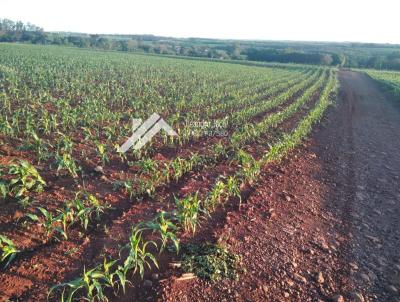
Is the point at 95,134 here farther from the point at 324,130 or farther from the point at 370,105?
the point at 370,105

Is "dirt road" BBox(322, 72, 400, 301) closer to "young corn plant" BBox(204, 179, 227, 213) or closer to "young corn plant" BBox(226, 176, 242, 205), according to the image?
"young corn plant" BBox(226, 176, 242, 205)

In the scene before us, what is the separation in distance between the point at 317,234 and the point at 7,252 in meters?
3.97

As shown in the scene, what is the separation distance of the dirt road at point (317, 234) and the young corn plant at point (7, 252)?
1.69 m

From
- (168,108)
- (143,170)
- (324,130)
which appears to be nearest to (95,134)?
(143,170)

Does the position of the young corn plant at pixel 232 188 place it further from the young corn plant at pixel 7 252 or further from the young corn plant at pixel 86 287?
the young corn plant at pixel 7 252

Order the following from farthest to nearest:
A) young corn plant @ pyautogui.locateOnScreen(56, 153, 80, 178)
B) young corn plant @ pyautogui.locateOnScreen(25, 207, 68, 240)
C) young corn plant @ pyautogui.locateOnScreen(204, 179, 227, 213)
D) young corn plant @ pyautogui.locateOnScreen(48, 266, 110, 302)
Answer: young corn plant @ pyautogui.locateOnScreen(56, 153, 80, 178) < young corn plant @ pyautogui.locateOnScreen(204, 179, 227, 213) < young corn plant @ pyautogui.locateOnScreen(25, 207, 68, 240) < young corn plant @ pyautogui.locateOnScreen(48, 266, 110, 302)

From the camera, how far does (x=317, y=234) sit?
4945 millimetres

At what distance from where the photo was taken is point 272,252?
435cm

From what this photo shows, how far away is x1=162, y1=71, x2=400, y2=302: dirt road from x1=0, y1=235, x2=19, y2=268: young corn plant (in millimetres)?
1691

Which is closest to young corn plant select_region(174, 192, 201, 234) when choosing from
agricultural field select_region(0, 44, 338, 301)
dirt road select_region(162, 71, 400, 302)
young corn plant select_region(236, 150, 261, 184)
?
agricultural field select_region(0, 44, 338, 301)

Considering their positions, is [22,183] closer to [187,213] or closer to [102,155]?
[102,155]

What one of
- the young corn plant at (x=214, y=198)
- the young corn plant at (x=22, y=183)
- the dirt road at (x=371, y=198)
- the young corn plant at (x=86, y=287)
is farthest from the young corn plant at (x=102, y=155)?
the dirt road at (x=371, y=198)

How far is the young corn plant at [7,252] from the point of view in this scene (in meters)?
3.61

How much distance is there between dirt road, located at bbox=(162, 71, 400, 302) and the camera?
12.3 feet
